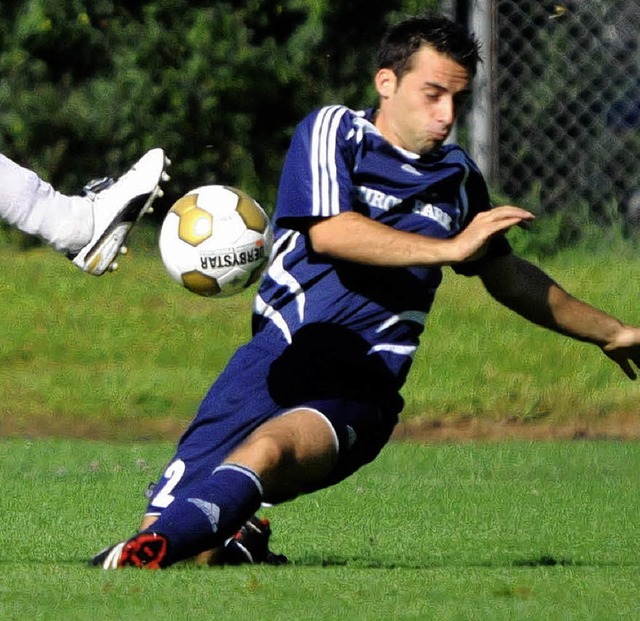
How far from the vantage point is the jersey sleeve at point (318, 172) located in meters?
5.21

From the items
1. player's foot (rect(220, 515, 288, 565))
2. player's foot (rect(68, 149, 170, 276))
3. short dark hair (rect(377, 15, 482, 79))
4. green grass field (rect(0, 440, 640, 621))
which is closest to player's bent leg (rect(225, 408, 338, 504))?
green grass field (rect(0, 440, 640, 621))

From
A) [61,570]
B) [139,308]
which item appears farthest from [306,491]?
[139,308]

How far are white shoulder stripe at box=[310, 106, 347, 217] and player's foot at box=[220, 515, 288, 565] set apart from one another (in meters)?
1.06

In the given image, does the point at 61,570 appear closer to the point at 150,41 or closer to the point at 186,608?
the point at 186,608

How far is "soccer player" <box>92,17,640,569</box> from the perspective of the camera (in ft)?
17.2

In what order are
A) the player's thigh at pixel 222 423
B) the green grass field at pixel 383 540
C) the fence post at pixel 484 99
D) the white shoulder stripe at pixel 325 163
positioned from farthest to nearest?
the fence post at pixel 484 99 < the player's thigh at pixel 222 423 < the white shoulder stripe at pixel 325 163 < the green grass field at pixel 383 540

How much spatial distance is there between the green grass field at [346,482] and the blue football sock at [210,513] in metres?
0.10

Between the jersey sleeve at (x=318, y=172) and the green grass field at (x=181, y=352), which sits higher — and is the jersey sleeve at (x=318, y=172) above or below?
above

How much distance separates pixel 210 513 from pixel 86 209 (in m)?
1.29

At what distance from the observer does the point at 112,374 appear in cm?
1060

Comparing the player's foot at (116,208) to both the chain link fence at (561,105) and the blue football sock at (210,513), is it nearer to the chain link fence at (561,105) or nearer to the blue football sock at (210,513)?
the blue football sock at (210,513)

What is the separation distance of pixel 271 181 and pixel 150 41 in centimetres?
131

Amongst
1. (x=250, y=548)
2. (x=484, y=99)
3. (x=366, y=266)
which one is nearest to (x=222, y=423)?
(x=250, y=548)

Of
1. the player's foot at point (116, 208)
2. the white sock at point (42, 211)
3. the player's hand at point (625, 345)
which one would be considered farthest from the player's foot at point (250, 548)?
the player's hand at point (625, 345)
